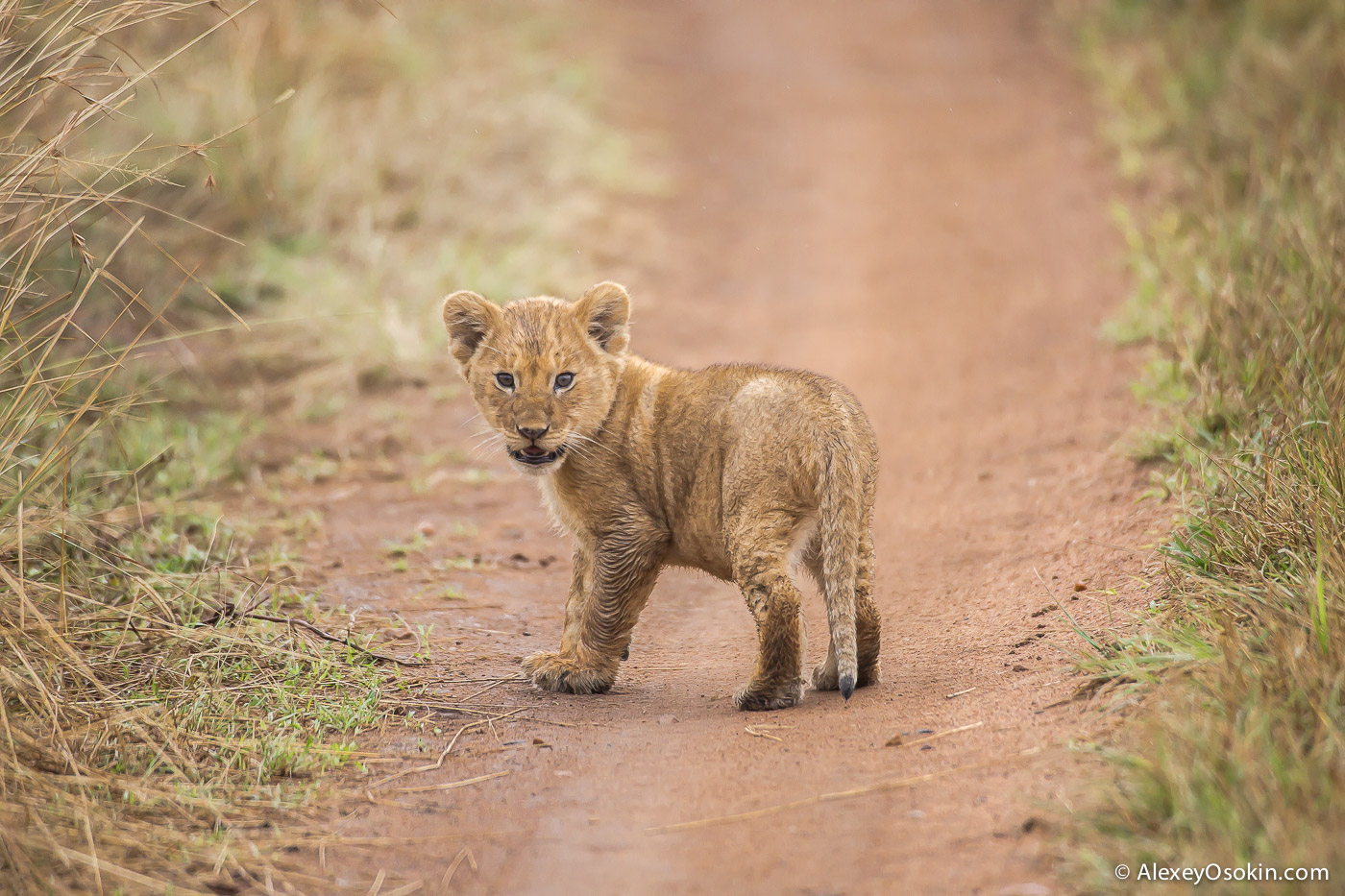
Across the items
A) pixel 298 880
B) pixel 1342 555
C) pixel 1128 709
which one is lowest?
pixel 298 880

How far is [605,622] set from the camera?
5.15 m

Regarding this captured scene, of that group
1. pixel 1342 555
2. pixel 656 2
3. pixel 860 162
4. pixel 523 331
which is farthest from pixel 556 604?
pixel 656 2

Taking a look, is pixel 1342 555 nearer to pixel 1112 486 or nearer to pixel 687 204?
pixel 1112 486

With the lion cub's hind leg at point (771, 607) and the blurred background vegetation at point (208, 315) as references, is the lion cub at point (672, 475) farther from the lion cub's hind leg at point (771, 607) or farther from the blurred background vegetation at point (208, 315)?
the blurred background vegetation at point (208, 315)

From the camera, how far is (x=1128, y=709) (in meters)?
3.99

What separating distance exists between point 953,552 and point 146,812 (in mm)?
4131

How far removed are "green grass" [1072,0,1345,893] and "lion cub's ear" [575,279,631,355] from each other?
2.59 metres

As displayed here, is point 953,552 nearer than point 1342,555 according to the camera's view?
No

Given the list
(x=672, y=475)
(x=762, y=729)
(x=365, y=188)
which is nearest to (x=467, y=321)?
(x=672, y=475)

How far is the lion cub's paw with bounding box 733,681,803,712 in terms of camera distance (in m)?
4.75

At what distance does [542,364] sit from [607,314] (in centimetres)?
56

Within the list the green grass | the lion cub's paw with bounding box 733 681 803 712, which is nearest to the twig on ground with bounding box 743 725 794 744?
the lion cub's paw with bounding box 733 681 803 712

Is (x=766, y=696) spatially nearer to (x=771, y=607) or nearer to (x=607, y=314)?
(x=771, y=607)

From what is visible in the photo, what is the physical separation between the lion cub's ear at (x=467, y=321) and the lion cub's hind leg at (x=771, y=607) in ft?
5.17
